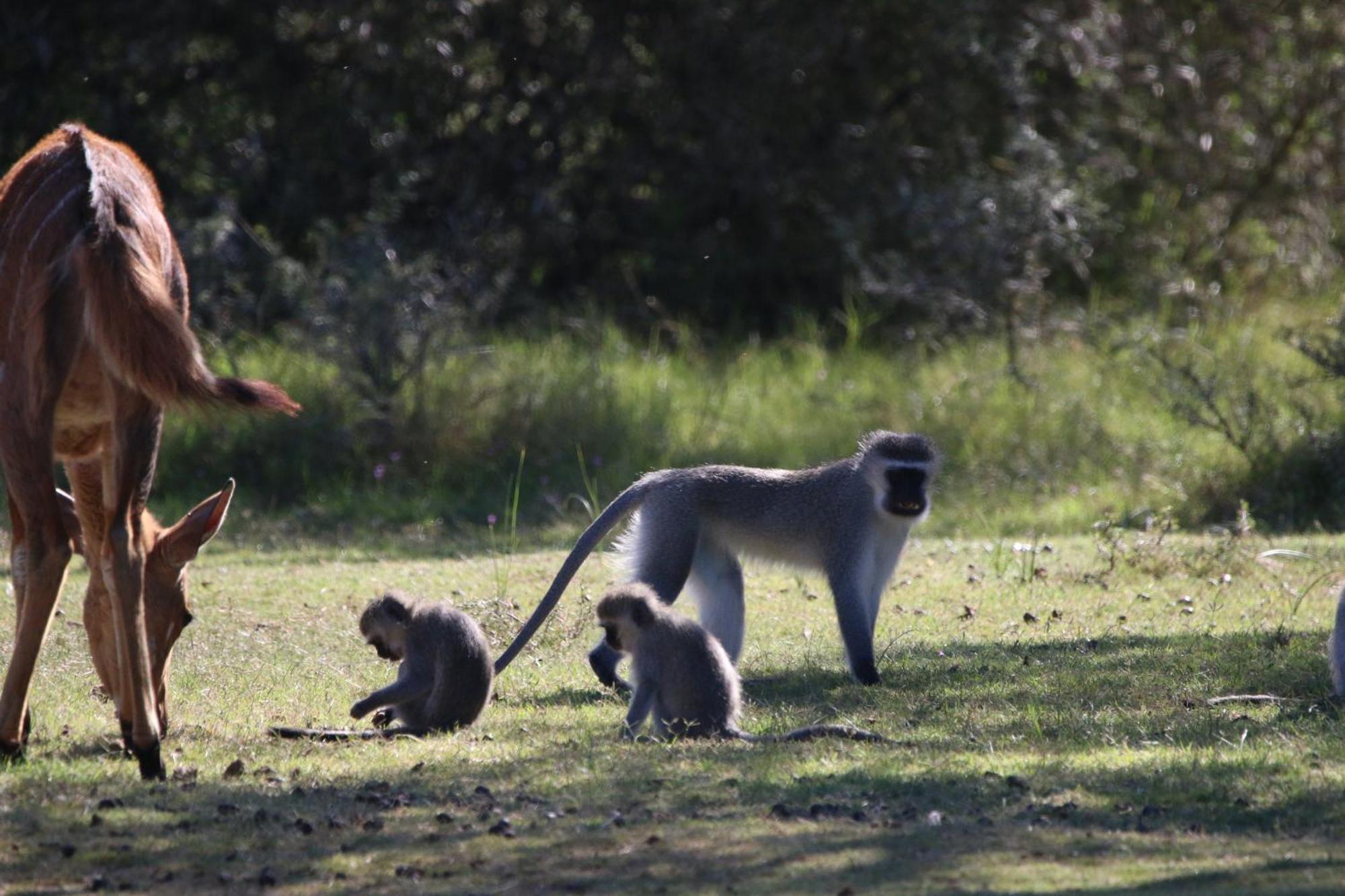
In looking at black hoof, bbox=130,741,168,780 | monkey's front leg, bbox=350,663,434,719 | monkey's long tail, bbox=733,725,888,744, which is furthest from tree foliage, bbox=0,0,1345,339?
black hoof, bbox=130,741,168,780

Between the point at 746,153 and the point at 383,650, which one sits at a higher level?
the point at 746,153

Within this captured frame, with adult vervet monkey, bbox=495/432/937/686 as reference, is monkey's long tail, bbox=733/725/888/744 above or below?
below

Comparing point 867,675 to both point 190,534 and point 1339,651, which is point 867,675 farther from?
point 190,534

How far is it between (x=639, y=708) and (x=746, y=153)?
10816 millimetres

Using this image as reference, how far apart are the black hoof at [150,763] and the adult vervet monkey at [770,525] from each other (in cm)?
246

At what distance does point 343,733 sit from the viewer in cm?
646

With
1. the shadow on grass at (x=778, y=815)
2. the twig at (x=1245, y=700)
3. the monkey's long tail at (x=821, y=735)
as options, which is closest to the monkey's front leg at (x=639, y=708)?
the shadow on grass at (x=778, y=815)

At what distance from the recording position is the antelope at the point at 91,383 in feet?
17.7

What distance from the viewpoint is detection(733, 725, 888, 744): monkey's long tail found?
20.9ft

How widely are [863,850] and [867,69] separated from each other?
1283 cm

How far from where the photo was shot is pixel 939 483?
12914 mm

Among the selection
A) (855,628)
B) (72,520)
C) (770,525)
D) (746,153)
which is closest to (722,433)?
(746,153)

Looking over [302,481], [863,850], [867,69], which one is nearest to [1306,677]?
[863,850]

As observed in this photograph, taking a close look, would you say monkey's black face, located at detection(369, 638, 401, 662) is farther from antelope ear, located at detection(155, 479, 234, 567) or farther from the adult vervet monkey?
the adult vervet monkey
